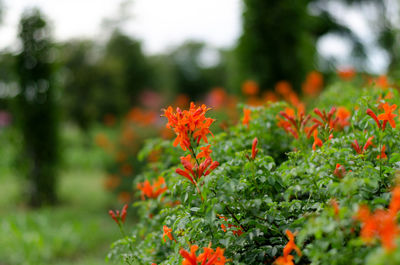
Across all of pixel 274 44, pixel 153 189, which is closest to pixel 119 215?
pixel 153 189

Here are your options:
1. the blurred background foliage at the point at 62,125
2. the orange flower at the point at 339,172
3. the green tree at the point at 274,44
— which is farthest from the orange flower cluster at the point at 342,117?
the green tree at the point at 274,44

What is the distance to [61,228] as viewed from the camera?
5.92 m

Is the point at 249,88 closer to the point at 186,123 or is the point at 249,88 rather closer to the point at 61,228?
the point at 61,228

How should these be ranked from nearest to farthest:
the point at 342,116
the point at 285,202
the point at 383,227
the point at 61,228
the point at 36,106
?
the point at 383,227
the point at 285,202
the point at 342,116
the point at 61,228
the point at 36,106

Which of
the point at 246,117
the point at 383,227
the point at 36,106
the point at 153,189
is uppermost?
the point at 36,106

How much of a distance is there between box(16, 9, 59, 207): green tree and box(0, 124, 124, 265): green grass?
0.43 m

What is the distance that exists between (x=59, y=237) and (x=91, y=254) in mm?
519

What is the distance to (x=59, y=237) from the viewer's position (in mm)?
5328

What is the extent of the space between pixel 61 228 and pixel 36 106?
10.0 ft

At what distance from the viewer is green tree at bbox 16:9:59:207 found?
25.8 ft

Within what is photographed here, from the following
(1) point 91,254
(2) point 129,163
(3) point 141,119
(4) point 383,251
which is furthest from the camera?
(3) point 141,119

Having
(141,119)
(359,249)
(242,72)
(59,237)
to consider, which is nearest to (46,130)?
(141,119)

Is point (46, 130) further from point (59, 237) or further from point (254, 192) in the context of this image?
point (254, 192)

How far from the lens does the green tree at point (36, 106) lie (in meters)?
7.87
